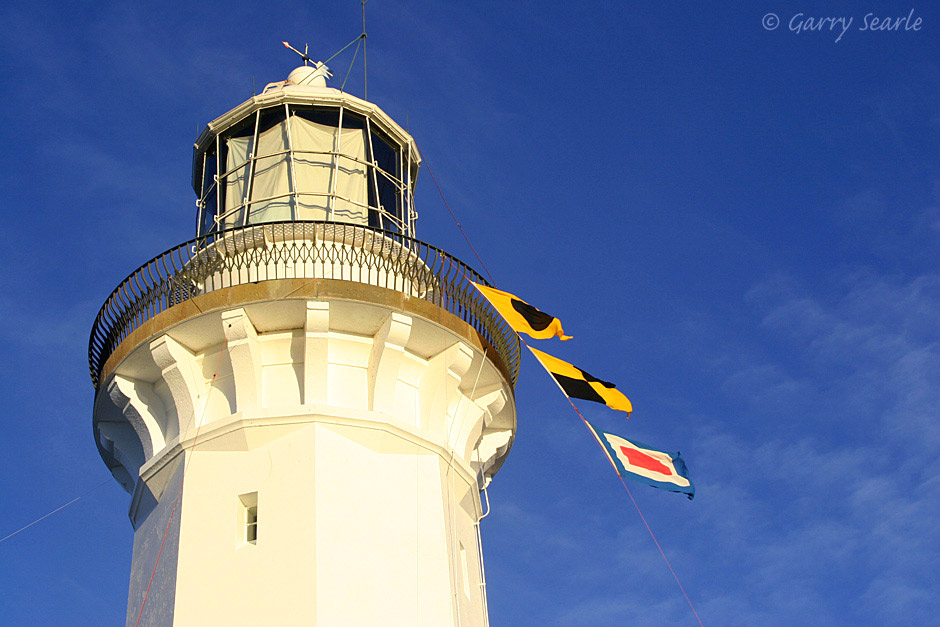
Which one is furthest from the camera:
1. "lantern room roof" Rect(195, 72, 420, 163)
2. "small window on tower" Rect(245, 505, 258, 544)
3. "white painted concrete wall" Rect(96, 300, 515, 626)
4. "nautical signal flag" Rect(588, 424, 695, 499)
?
"lantern room roof" Rect(195, 72, 420, 163)

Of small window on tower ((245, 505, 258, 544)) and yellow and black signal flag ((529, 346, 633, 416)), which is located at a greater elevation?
yellow and black signal flag ((529, 346, 633, 416))

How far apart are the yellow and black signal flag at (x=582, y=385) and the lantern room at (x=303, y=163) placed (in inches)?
123

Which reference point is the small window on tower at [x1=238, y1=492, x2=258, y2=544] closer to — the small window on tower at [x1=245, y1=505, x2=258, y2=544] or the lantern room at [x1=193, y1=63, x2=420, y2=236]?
the small window on tower at [x1=245, y1=505, x2=258, y2=544]

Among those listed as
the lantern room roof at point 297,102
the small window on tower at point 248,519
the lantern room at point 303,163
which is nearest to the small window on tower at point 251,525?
the small window on tower at point 248,519

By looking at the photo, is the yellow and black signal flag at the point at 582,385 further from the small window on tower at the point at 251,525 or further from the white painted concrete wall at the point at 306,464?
the small window on tower at the point at 251,525

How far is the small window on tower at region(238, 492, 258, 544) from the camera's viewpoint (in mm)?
15633

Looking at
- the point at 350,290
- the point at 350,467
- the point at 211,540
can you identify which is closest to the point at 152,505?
the point at 211,540

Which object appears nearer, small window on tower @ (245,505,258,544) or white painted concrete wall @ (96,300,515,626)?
white painted concrete wall @ (96,300,515,626)

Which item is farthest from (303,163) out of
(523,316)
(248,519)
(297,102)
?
(248,519)

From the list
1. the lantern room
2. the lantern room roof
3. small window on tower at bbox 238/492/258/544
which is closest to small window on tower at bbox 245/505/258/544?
small window on tower at bbox 238/492/258/544

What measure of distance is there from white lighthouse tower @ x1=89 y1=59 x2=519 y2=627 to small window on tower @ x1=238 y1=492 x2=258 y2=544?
3cm

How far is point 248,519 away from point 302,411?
155cm

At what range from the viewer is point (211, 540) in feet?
51.2

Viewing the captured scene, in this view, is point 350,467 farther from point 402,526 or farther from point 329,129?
point 329,129
